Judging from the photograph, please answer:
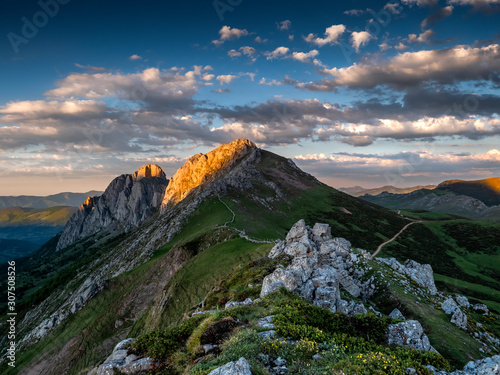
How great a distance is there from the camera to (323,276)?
25.3 m

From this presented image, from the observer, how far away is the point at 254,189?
122875 mm

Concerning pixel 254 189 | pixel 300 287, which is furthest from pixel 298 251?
pixel 254 189

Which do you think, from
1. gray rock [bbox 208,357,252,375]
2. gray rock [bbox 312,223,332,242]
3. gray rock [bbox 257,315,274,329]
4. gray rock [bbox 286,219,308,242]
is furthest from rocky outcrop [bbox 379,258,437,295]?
gray rock [bbox 208,357,252,375]

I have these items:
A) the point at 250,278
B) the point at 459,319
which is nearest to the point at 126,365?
the point at 250,278

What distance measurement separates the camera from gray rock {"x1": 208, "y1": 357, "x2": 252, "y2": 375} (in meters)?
9.85

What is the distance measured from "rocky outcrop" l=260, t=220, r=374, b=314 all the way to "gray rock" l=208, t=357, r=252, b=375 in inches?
525

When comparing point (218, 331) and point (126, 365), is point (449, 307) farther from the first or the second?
point (126, 365)

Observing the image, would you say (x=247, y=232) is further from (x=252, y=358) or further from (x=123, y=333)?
(x=252, y=358)

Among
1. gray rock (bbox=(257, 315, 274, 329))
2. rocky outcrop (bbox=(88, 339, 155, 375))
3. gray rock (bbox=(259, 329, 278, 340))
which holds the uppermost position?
gray rock (bbox=(259, 329, 278, 340))

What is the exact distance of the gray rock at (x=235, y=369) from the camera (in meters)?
9.85

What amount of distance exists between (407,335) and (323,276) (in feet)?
29.1

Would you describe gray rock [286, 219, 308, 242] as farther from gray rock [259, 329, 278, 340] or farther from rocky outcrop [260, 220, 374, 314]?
gray rock [259, 329, 278, 340]

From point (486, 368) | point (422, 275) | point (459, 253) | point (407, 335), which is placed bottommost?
point (459, 253)

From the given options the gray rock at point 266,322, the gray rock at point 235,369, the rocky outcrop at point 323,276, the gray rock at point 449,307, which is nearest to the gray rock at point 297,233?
the rocky outcrop at point 323,276
